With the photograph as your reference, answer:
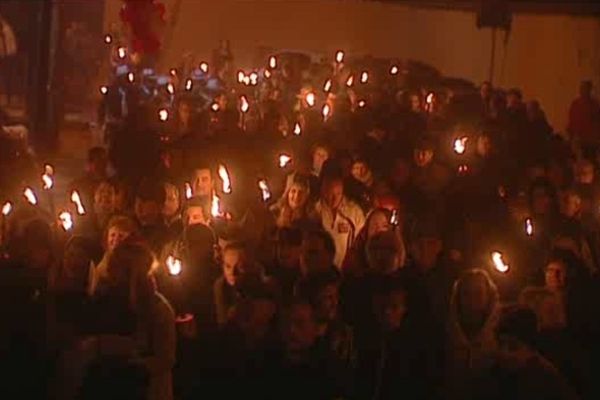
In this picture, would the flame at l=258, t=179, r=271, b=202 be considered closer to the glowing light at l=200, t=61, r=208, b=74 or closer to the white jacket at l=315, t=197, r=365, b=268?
the white jacket at l=315, t=197, r=365, b=268

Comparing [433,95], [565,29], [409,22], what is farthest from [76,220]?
[409,22]

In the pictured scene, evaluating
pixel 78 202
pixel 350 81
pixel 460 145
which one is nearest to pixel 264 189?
pixel 78 202

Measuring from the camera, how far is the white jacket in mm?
10039

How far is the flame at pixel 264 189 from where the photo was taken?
10.5m

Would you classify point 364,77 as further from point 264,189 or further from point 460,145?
point 264,189

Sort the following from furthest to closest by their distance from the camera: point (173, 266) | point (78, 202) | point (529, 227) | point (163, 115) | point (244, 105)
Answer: point (244, 105) → point (163, 115) → point (529, 227) → point (78, 202) → point (173, 266)

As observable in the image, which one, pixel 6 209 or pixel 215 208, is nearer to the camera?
pixel 6 209

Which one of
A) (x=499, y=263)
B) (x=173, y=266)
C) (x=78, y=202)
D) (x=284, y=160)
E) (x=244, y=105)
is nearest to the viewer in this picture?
(x=173, y=266)

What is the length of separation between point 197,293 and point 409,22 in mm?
16632

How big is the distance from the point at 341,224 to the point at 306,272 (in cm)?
187

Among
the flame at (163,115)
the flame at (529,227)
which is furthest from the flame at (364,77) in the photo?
the flame at (529,227)

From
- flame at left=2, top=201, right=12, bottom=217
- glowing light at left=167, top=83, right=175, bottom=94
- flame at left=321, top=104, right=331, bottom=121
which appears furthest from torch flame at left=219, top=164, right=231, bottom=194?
glowing light at left=167, top=83, right=175, bottom=94

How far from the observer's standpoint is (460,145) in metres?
12.9

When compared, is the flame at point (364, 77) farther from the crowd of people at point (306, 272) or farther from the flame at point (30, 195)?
the flame at point (30, 195)
